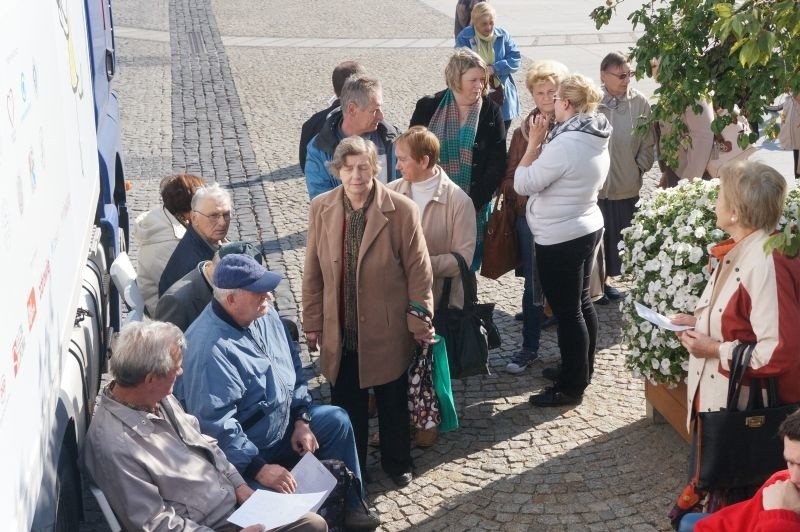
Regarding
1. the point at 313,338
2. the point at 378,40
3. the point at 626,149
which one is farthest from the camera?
the point at 378,40

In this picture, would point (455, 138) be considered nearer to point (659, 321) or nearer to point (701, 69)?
point (701, 69)

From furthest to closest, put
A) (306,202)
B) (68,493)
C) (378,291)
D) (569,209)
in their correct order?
1. (306,202)
2. (569,209)
3. (378,291)
4. (68,493)

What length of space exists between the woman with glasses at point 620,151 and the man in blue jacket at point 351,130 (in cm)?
164

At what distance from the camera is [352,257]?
5.52 metres

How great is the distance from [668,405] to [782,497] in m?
2.20

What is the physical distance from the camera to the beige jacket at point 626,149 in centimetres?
759

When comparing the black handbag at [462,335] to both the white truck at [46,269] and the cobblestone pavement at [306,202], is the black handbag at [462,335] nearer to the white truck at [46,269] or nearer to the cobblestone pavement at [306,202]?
the cobblestone pavement at [306,202]

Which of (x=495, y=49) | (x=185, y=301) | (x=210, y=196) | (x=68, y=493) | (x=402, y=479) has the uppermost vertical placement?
(x=495, y=49)

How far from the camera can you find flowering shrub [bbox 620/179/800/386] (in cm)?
548

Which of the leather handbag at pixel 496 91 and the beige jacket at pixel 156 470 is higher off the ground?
the leather handbag at pixel 496 91

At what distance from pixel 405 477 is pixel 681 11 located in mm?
2695

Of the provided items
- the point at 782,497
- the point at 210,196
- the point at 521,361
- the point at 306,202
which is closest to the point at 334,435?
the point at 210,196

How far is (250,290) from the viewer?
15.8 ft

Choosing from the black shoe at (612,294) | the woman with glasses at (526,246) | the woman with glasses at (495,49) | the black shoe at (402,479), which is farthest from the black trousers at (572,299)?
the woman with glasses at (495,49)
